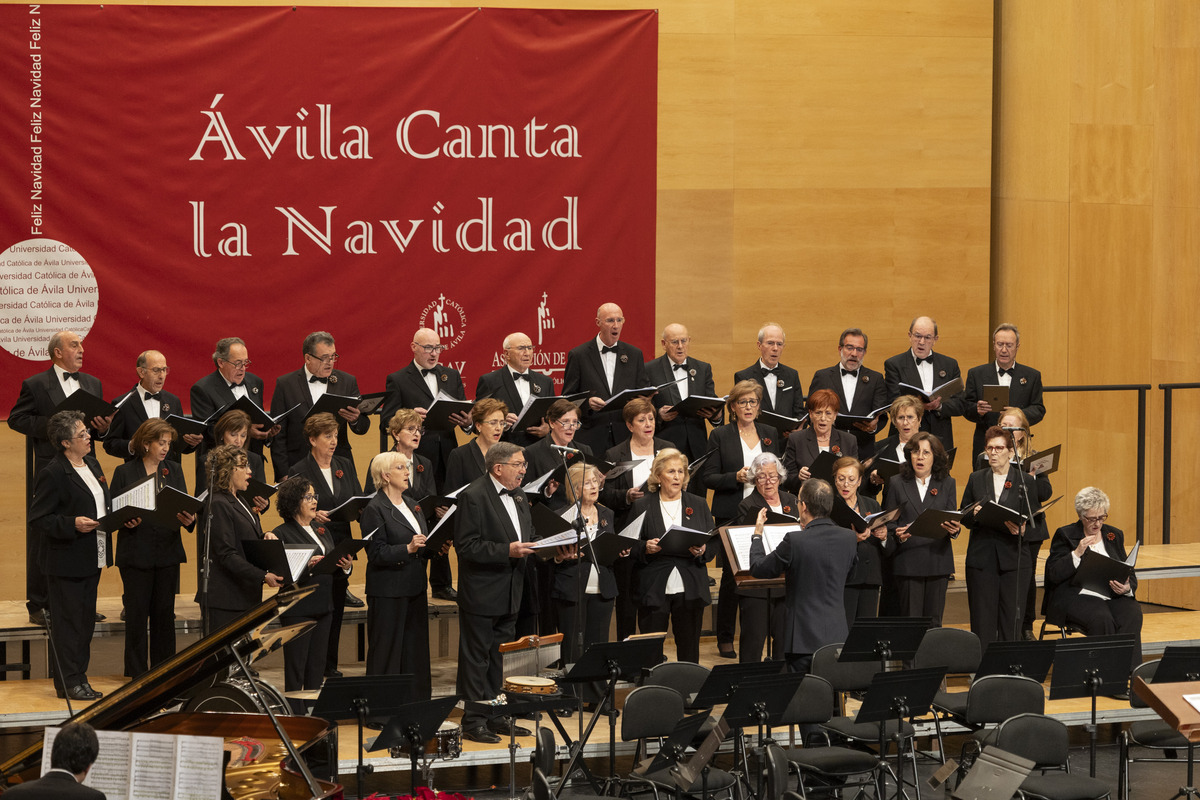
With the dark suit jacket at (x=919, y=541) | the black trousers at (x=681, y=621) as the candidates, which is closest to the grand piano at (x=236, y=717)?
the black trousers at (x=681, y=621)

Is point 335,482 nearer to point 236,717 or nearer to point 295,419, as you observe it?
point 295,419

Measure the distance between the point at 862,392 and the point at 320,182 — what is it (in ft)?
13.0

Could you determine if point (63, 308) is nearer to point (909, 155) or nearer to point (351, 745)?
point (351, 745)

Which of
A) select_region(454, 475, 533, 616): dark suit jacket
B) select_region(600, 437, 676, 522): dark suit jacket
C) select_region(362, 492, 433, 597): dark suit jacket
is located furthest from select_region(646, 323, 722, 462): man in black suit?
select_region(362, 492, 433, 597): dark suit jacket

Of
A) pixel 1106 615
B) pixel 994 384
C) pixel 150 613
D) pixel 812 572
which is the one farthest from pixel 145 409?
pixel 1106 615

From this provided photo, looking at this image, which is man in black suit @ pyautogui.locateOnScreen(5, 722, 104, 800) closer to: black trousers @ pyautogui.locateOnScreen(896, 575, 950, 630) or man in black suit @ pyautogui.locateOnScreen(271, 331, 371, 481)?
man in black suit @ pyautogui.locateOnScreen(271, 331, 371, 481)

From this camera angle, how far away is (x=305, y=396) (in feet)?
30.5

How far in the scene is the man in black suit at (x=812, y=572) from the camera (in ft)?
25.5

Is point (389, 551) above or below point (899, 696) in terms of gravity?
above

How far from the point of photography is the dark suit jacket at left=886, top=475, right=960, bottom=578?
29.3 feet

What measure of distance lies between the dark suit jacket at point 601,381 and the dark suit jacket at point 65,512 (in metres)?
2.89

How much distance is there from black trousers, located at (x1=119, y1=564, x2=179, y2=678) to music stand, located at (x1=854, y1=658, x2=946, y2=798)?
12.0ft

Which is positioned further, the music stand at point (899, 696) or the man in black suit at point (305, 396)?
the man in black suit at point (305, 396)

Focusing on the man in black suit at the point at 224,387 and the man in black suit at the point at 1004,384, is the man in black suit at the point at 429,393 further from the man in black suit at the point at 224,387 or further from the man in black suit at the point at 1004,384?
the man in black suit at the point at 1004,384
